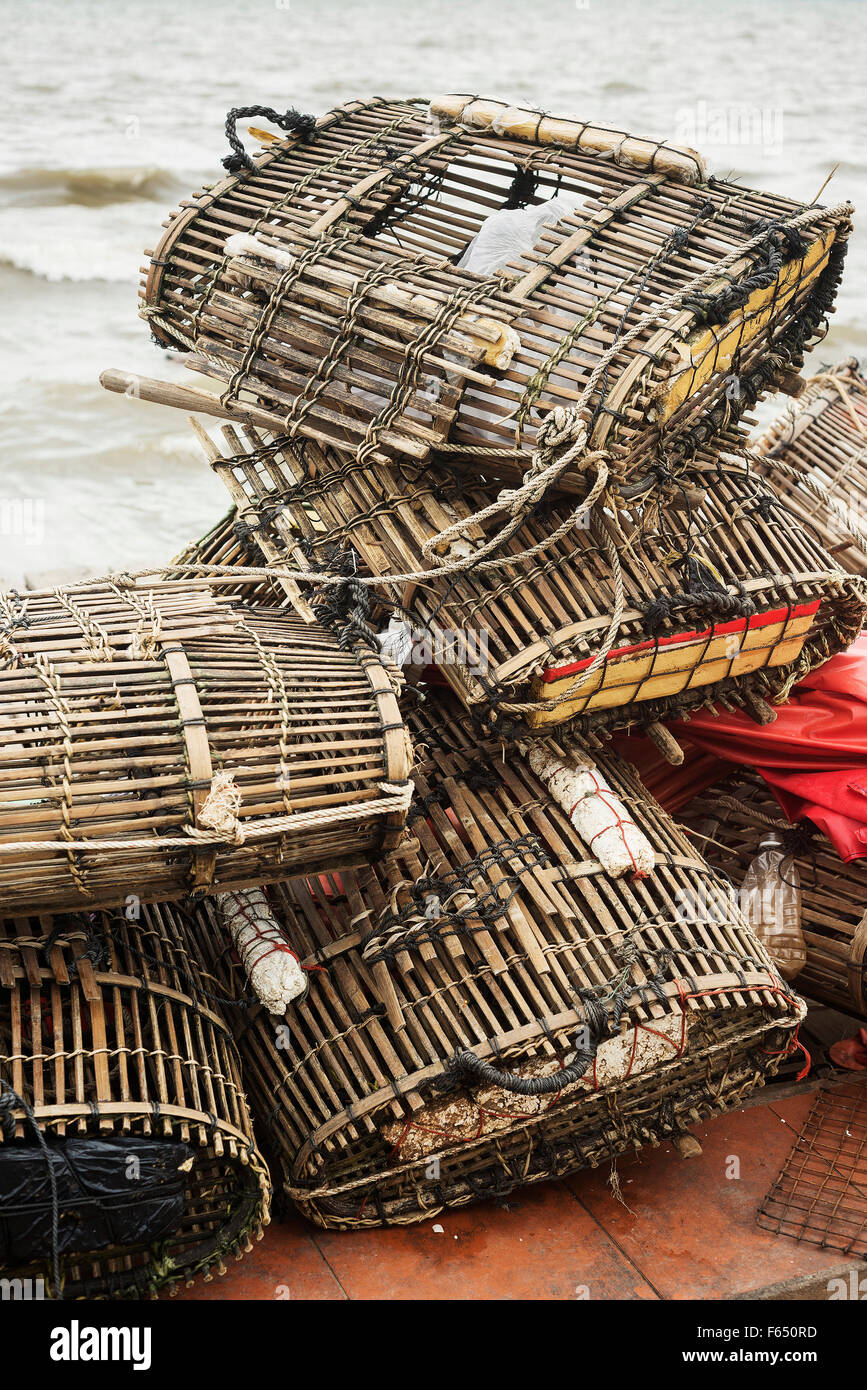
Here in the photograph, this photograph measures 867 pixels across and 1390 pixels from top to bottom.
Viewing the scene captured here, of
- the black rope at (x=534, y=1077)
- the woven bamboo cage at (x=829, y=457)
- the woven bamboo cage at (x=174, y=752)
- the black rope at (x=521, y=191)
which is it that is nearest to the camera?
the woven bamboo cage at (x=174, y=752)

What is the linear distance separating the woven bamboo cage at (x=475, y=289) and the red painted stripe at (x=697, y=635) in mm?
537

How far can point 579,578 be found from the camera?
12.5ft

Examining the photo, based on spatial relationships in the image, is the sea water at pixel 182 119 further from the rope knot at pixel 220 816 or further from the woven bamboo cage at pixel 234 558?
the rope knot at pixel 220 816

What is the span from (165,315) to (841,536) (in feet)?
9.46

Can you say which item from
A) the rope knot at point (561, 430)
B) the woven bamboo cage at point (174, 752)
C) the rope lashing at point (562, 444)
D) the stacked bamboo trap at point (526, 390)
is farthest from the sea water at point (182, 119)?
the woven bamboo cage at point (174, 752)

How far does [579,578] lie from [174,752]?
1.39 metres

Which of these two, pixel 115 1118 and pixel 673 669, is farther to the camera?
pixel 673 669

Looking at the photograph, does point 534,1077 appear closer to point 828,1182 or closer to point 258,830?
point 258,830

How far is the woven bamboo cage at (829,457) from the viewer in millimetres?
5461

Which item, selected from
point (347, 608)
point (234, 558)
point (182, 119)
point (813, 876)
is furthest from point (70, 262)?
point (813, 876)

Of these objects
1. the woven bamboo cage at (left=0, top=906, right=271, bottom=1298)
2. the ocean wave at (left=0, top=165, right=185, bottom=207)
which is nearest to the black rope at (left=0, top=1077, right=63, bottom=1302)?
the woven bamboo cage at (left=0, top=906, right=271, bottom=1298)

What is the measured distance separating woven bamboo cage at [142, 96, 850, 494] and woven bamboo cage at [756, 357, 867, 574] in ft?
3.37

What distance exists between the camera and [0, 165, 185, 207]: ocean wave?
54.7 ft

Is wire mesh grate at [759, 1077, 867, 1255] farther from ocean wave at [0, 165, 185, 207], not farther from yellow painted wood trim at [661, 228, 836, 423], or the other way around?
ocean wave at [0, 165, 185, 207]
